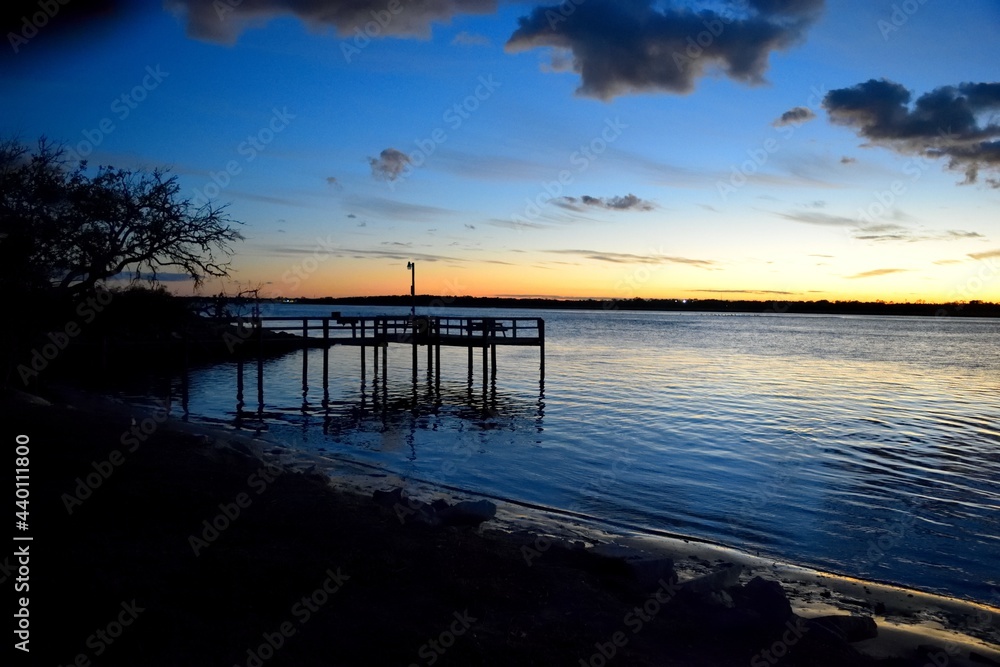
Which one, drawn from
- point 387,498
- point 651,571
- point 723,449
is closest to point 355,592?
point 651,571

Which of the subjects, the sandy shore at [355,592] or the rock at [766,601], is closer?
the sandy shore at [355,592]

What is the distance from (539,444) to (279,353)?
48254 mm

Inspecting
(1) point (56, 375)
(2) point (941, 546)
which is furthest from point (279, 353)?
(2) point (941, 546)

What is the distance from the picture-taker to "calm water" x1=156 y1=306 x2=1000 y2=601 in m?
11.4

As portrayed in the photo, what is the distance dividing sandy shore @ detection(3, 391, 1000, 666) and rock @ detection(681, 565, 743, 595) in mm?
119

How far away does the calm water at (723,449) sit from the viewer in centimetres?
1138

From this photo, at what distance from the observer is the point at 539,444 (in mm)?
19594

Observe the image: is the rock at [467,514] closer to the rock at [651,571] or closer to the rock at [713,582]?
the rock at [651,571]

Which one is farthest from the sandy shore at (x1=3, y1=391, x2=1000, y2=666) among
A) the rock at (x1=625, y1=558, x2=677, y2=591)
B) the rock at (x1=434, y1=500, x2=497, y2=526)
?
the rock at (x1=434, y1=500, x2=497, y2=526)

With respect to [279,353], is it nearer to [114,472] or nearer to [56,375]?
[56,375]

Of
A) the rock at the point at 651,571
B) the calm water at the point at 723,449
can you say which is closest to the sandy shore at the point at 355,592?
the rock at the point at 651,571

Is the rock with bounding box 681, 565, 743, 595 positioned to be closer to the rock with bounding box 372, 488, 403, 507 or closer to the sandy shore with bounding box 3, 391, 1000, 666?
the sandy shore with bounding box 3, 391, 1000, 666

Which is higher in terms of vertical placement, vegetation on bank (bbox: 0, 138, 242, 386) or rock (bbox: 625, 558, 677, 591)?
vegetation on bank (bbox: 0, 138, 242, 386)

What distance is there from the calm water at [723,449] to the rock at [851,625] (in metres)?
2.95
